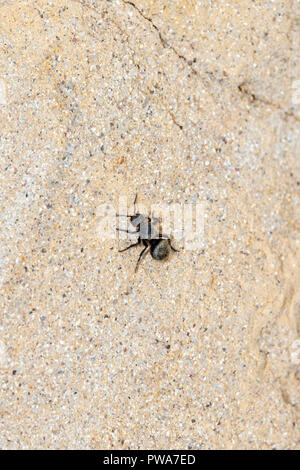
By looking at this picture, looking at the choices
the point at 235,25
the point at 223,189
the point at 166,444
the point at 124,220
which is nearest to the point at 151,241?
the point at 124,220

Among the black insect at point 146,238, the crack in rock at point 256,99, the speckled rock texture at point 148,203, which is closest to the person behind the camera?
the speckled rock texture at point 148,203

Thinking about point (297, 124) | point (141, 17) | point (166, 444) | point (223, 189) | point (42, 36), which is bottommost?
point (166, 444)

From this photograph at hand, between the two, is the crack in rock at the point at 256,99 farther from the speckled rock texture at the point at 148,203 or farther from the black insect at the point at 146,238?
the black insect at the point at 146,238

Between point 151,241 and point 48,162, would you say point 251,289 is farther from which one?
point 48,162

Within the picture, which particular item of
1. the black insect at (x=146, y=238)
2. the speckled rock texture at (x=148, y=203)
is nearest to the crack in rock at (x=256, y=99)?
the speckled rock texture at (x=148, y=203)

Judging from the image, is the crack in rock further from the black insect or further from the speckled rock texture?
the black insect

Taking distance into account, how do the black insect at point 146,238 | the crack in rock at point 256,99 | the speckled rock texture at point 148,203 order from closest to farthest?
the speckled rock texture at point 148,203 → the black insect at point 146,238 → the crack in rock at point 256,99

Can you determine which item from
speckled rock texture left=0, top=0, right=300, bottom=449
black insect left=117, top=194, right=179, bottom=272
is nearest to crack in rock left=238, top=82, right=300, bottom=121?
speckled rock texture left=0, top=0, right=300, bottom=449

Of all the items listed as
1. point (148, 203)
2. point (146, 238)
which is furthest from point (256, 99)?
point (146, 238)
